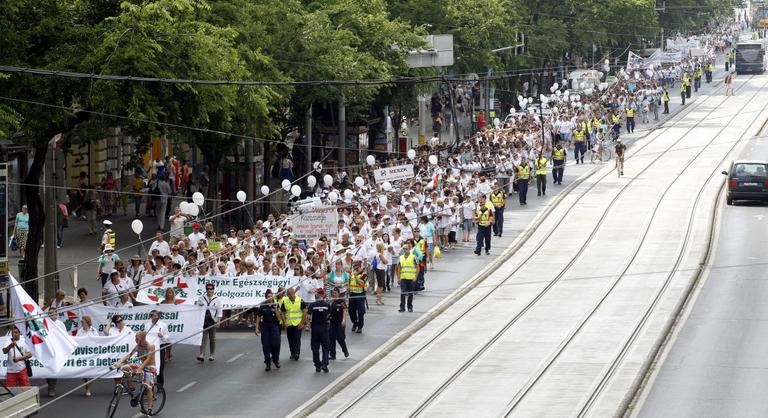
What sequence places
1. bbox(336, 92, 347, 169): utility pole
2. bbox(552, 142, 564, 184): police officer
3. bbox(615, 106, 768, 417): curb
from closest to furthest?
1. bbox(615, 106, 768, 417): curb
2. bbox(336, 92, 347, 169): utility pole
3. bbox(552, 142, 564, 184): police officer

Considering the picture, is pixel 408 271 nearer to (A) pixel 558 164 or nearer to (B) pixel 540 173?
(B) pixel 540 173

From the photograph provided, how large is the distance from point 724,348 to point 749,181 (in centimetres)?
1947

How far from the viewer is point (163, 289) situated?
28.7 meters

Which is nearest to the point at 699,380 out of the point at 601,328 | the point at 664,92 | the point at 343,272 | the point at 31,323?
the point at 601,328

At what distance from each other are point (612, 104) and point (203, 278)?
43.0 m

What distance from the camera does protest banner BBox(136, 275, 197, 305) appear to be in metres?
28.2

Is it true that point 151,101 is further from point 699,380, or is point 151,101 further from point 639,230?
point 639,230

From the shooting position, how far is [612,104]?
69438mm

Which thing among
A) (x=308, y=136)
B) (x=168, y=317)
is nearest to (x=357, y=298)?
(x=168, y=317)

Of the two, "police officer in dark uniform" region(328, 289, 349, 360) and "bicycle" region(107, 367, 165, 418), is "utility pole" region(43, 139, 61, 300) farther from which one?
"bicycle" region(107, 367, 165, 418)

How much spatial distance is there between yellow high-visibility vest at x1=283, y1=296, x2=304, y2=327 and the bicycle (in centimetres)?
352

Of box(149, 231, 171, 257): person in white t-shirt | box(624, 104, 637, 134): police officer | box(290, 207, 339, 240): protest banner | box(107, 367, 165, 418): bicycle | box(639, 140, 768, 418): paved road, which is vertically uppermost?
box(624, 104, 637, 134): police officer

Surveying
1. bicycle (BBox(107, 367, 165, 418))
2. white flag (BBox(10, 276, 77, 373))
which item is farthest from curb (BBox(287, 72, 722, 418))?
white flag (BBox(10, 276, 77, 373))

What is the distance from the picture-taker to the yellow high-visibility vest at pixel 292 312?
27.6 m
